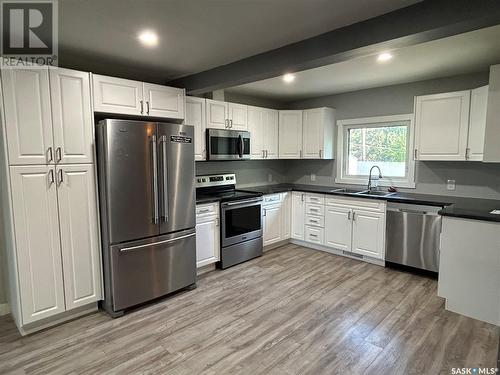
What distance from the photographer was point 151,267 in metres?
2.93

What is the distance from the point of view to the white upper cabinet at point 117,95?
272 centimetres

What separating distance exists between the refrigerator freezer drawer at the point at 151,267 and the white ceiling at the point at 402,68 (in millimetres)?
2385

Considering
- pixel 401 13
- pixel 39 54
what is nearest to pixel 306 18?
pixel 401 13

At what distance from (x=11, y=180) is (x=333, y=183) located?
167 inches

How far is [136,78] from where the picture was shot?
139 inches

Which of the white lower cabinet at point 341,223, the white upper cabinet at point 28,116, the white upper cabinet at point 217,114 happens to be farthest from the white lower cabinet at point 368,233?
the white upper cabinet at point 28,116

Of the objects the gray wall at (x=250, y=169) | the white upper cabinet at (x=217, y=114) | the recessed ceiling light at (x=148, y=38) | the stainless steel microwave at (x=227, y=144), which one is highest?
the recessed ceiling light at (x=148, y=38)

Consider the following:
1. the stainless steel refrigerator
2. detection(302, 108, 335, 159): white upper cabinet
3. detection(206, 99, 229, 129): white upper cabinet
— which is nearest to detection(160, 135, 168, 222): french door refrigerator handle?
the stainless steel refrigerator

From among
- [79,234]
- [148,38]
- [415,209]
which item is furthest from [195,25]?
[415,209]

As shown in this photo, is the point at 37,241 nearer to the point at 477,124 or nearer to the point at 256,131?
the point at 256,131

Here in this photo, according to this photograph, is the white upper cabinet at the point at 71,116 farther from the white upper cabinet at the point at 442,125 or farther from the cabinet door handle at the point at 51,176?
the white upper cabinet at the point at 442,125

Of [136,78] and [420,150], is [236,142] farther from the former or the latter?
[420,150]

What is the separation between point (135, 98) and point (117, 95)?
0.18 m

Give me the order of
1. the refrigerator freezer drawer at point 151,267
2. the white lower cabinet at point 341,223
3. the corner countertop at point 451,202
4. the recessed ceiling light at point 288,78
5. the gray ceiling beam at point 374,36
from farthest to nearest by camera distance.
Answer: the white lower cabinet at point 341,223
the recessed ceiling light at point 288,78
the refrigerator freezer drawer at point 151,267
the corner countertop at point 451,202
the gray ceiling beam at point 374,36
